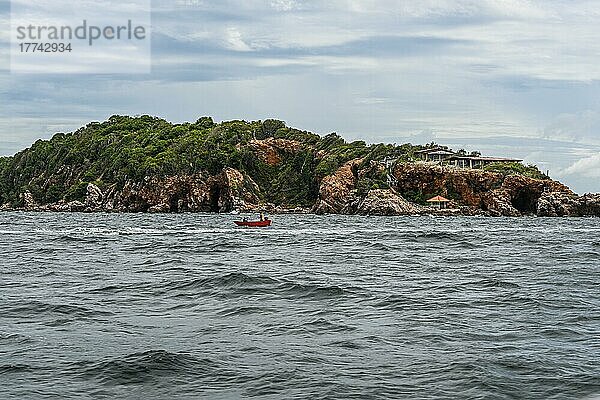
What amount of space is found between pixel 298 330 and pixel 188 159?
374 feet

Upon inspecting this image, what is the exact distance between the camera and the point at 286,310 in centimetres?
1727

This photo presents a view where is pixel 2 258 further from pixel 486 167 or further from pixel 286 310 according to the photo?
pixel 486 167

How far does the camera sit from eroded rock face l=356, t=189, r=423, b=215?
105188 mm

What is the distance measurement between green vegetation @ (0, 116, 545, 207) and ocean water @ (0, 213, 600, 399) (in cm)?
8843

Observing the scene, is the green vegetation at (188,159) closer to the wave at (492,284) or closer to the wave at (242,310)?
the wave at (492,284)

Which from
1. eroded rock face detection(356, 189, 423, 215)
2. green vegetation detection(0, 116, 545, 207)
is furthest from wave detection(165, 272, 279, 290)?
green vegetation detection(0, 116, 545, 207)

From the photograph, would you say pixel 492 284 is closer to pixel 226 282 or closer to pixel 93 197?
pixel 226 282

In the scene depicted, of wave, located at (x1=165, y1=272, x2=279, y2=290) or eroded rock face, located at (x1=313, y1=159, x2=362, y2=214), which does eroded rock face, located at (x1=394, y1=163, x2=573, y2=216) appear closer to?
eroded rock face, located at (x1=313, y1=159, x2=362, y2=214)

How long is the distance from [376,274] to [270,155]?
10845 centimetres

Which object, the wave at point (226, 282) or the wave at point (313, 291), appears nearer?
the wave at point (313, 291)

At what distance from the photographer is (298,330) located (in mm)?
14719

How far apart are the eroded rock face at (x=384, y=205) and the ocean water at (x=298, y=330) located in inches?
2989

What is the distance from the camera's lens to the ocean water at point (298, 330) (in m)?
10.7

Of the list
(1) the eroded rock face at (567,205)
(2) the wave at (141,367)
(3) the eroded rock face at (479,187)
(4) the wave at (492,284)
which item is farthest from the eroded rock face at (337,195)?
(2) the wave at (141,367)
